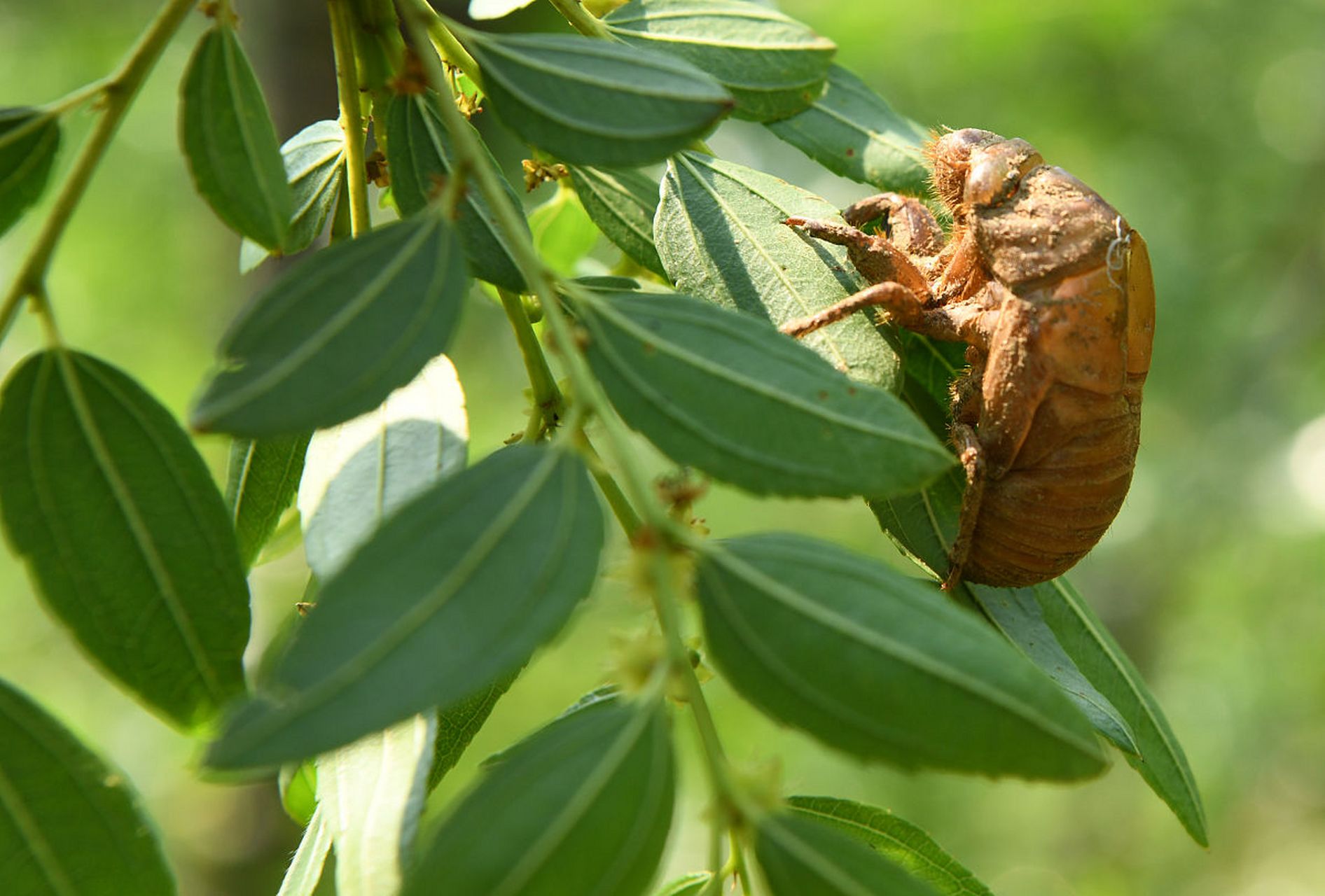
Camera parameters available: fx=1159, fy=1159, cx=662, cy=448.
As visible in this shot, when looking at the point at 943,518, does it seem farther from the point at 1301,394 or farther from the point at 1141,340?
the point at 1301,394

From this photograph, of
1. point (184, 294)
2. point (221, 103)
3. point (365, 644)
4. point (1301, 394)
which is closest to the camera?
point (365, 644)

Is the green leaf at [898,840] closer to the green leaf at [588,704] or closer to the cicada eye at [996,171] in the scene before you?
the green leaf at [588,704]

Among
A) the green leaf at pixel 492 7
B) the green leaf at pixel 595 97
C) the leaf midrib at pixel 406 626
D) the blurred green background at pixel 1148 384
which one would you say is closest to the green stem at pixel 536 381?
the green leaf at pixel 595 97

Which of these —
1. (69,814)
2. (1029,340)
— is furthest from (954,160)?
(69,814)

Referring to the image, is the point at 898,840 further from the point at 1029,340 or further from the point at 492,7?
the point at 492,7

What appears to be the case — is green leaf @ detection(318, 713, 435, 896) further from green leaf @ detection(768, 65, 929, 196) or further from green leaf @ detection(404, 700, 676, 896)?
green leaf @ detection(768, 65, 929, 196)

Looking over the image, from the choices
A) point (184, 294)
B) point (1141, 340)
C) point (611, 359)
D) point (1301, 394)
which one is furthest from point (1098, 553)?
point (184, 294)
